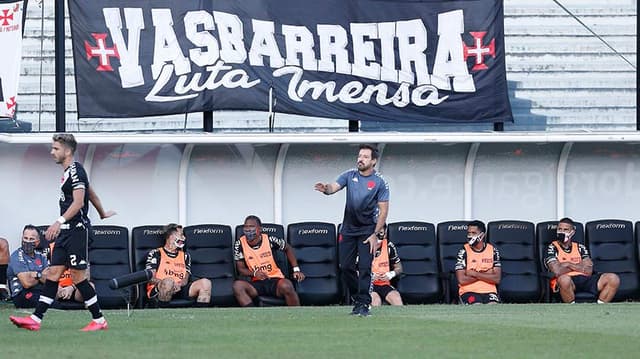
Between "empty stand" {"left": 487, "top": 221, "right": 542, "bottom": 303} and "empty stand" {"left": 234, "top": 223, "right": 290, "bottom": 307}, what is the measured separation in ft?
8.92

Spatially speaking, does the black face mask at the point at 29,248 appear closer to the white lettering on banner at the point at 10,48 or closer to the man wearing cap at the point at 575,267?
the white lettering on banner at the point at 10,48

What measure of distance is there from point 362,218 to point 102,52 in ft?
15.2

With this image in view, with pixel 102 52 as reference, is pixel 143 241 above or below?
below

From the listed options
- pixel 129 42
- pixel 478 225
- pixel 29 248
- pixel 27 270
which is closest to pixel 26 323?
pixel 27 270

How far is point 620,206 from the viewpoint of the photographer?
61.3 feet

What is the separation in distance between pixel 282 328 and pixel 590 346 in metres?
2.98

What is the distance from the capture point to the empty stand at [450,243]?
1737 cm

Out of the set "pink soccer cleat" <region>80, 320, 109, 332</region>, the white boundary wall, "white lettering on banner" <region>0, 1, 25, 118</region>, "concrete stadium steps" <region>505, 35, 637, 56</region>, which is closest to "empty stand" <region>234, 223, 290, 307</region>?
the white boundary wall

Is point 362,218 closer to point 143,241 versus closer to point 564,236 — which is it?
point 143,241

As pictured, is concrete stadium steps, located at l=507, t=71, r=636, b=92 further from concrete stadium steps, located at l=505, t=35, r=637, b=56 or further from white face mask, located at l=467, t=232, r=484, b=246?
white face mask, located at l=467, t=232, r=484, b=246

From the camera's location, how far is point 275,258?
671 inches

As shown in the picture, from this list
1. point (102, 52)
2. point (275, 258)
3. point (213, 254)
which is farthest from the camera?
point (213, 254)

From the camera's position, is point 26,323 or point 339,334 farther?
point 26,323

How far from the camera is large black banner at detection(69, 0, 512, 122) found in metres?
16.4
